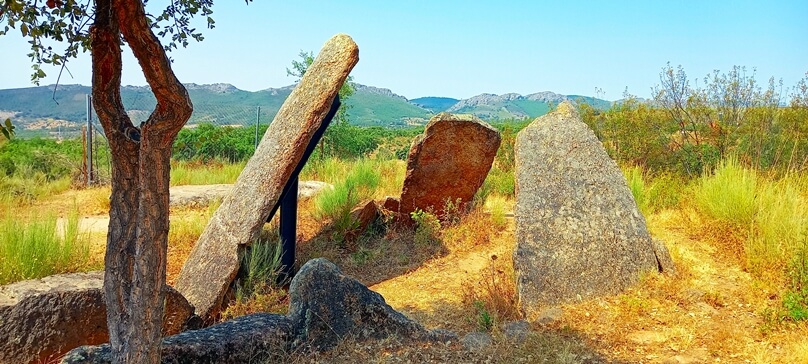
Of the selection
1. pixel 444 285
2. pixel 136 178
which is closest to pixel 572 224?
pixel 444 285

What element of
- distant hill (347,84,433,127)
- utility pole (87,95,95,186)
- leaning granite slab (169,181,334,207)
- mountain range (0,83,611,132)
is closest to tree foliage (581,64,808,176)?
mountain range (0,83,611,132)

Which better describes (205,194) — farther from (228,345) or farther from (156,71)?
(156,71)

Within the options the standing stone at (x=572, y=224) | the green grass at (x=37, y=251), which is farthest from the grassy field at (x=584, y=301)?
the standing stone at (x=572, y=224)

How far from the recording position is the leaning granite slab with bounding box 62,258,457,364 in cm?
332

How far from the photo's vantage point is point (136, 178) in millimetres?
2424

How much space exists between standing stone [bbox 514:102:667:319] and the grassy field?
16 cm

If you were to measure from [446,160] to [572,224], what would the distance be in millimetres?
2486

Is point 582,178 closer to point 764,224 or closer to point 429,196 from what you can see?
point 764,224

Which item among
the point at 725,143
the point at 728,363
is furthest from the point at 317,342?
the point at 725,143

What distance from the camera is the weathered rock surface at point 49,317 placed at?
11.3 ft

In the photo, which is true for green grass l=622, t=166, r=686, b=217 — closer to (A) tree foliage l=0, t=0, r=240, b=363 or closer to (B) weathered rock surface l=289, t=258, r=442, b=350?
(B) weathered rock surface l=289, t=258, r=442, b=350

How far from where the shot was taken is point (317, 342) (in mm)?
3617

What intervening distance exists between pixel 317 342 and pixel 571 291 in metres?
1.94

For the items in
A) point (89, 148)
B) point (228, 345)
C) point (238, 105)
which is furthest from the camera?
point (238, 105)
